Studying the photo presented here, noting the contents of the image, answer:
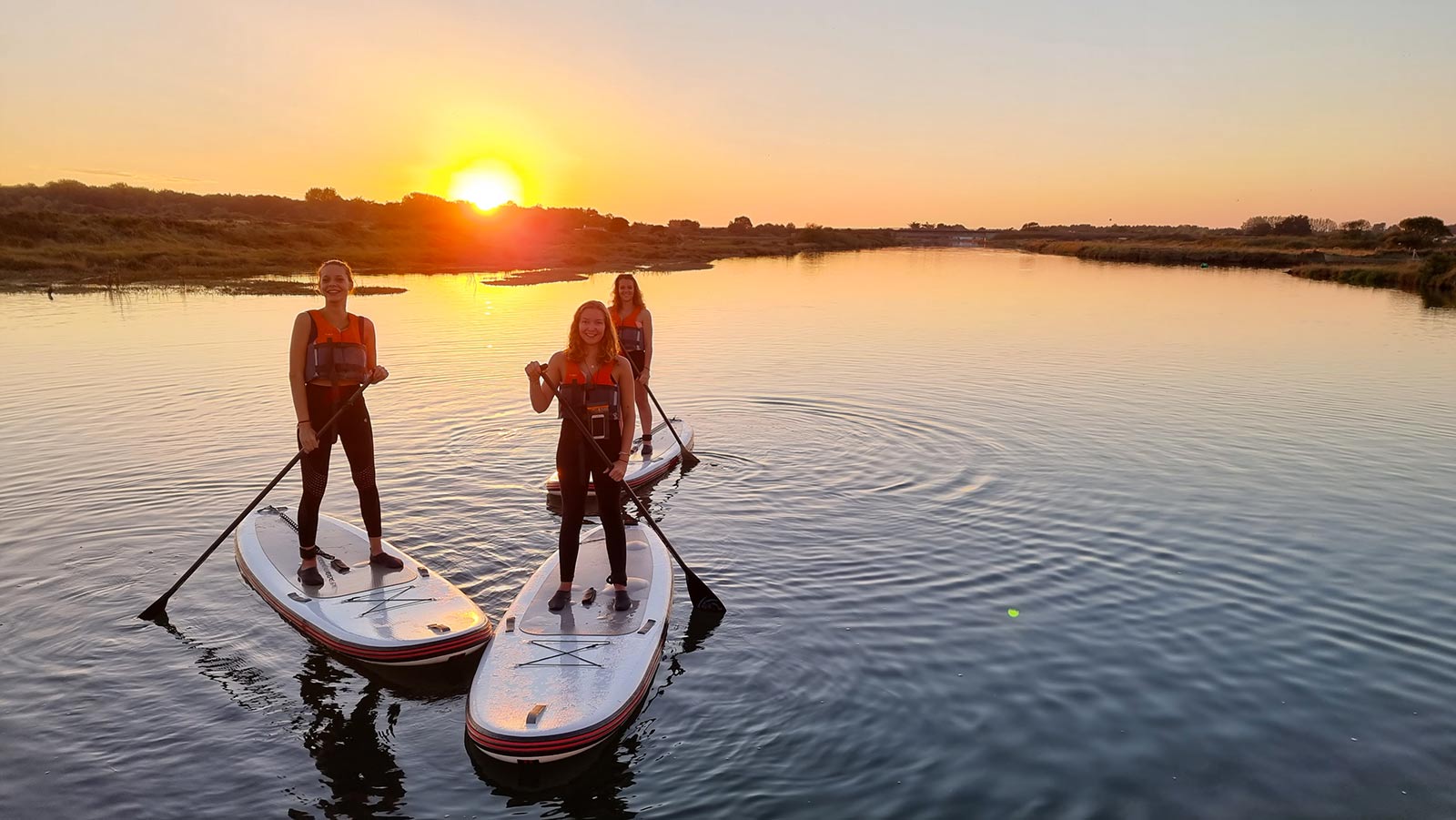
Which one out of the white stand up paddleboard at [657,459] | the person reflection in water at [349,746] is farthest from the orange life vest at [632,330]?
the person reflection in water at [349,746]

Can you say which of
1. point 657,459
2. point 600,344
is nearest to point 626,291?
point 657,459

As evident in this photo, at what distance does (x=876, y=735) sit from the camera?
20.3ft

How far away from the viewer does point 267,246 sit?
57.3m

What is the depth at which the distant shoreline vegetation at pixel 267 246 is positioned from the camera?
42.7m

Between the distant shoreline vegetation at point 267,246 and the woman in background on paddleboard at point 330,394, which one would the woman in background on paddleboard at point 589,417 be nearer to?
the woman in background on paddleboard at point 330,394

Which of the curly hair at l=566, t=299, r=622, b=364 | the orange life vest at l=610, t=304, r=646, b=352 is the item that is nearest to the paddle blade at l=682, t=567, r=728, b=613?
the curly hair at l=566, t=299, r=622, b=364

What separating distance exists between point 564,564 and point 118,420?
1187cm

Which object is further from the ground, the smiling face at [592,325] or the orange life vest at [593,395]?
the smiling face at [592,325]

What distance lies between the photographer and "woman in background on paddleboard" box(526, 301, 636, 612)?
22.5ft

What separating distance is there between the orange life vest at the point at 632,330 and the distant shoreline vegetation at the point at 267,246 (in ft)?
105

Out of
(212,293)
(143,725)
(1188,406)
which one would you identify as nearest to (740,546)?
(143,725)

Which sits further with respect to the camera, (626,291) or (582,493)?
(626,291)

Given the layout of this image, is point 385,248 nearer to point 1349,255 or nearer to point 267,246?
point 267,246

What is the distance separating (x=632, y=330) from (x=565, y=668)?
6.52m
